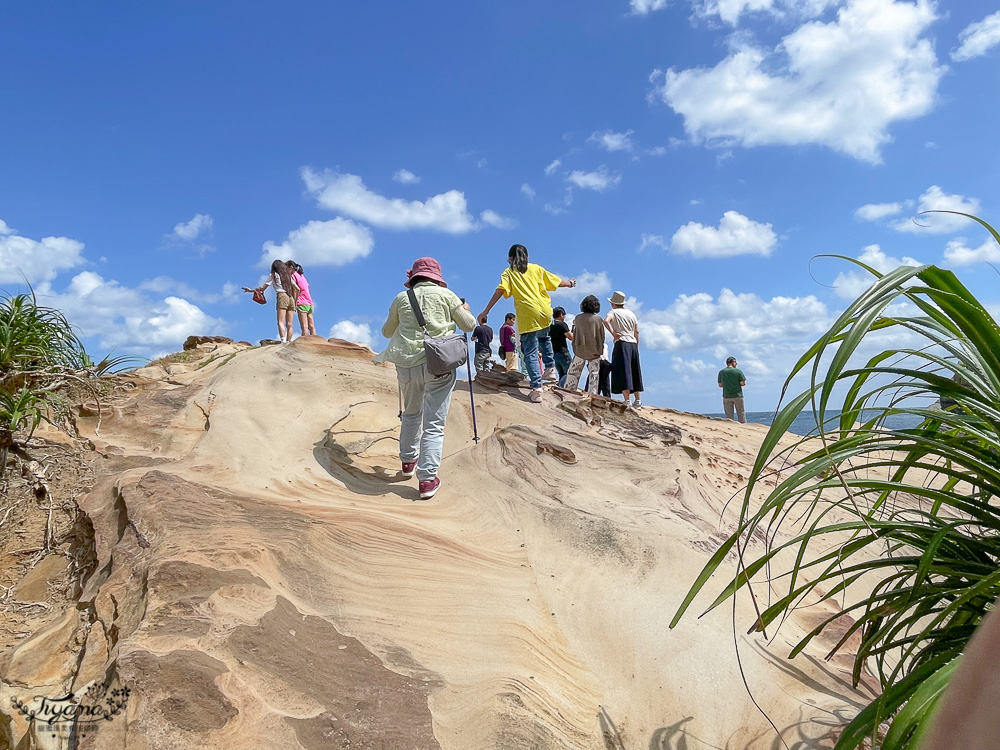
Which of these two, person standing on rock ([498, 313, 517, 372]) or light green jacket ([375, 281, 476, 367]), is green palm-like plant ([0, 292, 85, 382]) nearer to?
light green jacket ([375, 281, 476, 367])

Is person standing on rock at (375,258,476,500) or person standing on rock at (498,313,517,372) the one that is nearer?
person standing on rock at (375,258,476,500)

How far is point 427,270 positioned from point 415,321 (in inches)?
18.4

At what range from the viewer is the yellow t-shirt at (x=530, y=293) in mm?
6918

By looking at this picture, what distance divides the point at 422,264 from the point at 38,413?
10.4ft

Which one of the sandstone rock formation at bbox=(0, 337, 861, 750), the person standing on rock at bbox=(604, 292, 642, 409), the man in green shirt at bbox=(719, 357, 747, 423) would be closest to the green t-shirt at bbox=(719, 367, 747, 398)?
the man in green shirt at bbox=(719, 357, 747, 423)

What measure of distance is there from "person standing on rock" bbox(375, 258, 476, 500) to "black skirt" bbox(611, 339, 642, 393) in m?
3.68

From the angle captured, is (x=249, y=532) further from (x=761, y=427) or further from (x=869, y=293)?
(x=761, y=427)

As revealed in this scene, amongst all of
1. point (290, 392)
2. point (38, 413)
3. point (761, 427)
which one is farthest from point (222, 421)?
point (761, 427)

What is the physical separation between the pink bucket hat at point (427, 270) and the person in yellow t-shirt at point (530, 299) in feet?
6.09

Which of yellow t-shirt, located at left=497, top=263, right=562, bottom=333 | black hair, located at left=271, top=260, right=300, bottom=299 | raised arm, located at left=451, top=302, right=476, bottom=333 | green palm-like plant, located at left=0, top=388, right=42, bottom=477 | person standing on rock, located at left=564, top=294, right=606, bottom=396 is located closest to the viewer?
green palm-like plant, located at left=0, top=388, right=42, bottom=477

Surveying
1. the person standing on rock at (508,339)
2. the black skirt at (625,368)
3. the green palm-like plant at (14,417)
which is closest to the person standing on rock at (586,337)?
the black skirt at (625,368)

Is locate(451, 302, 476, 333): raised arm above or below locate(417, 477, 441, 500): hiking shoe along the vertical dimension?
above

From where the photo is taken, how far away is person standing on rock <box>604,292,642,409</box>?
27.3 ft

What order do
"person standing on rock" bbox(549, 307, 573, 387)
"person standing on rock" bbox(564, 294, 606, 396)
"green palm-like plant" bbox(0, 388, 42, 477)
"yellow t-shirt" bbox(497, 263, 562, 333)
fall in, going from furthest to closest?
"person standing on rock" bbox(549, 307, 573, 387) → "person standing on rock" bbox(564, 294, 606, 396) → "yellow t-shirt" bbox(497, 263, 562, 333) → "green palm-like plant" bbox(0, 388, 42, 477)
